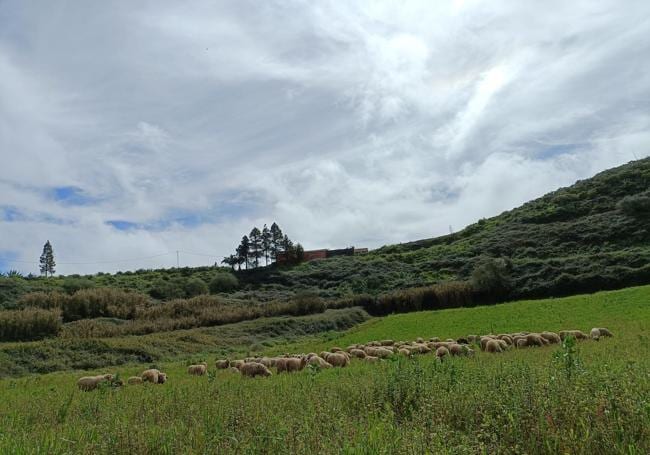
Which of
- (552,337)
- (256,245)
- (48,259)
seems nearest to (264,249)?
(256,245)

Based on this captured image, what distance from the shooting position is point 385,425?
6.47 metres

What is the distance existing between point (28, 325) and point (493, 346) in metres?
26.9

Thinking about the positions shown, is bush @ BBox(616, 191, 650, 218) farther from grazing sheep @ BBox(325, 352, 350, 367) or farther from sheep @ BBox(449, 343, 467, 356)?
grazing sheep @ BBox(325, 352, 350, 367)

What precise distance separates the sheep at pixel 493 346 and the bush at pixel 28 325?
25.8m

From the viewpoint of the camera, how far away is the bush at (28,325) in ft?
99.5

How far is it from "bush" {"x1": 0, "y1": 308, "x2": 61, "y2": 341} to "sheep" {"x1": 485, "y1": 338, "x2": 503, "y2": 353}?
25.8 meters

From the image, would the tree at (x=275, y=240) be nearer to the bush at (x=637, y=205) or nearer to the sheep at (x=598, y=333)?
the bush at (x=637, y=205)

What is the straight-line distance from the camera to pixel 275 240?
101 metres

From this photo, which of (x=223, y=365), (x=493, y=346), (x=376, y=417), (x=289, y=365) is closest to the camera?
(x=376, y=417)

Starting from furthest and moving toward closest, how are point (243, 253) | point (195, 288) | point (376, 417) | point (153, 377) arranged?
point (243, 253) → point (195, 288) → point (153, 377) → point (376, 417)

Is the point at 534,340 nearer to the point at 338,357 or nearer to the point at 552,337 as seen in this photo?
the point at 552,337

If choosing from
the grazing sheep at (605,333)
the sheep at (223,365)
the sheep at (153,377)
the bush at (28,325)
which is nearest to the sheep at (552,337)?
the grazing sheep at (605,333)

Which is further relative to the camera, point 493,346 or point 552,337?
point 552,337

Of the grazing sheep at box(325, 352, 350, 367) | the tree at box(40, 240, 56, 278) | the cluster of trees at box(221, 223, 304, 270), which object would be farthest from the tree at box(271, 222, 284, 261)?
the grazing sheep at box(325, 352, 350, 367)
